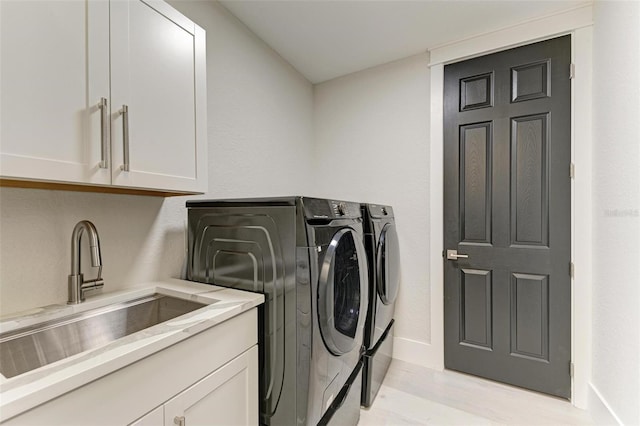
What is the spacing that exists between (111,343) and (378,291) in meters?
1.52

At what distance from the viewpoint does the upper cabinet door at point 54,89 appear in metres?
0.80

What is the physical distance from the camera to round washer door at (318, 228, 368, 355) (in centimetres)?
128

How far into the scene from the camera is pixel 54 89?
0.88 metres

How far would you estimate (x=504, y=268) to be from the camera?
6.99 feet

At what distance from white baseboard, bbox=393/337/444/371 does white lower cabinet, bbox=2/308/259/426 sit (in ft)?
5.18

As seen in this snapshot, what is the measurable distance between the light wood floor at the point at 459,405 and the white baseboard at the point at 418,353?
0.11 meters

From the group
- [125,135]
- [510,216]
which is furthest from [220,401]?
[510,216]

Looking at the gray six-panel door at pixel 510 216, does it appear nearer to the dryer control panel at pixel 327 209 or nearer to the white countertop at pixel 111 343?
the dryer control panel at pixel 327 209

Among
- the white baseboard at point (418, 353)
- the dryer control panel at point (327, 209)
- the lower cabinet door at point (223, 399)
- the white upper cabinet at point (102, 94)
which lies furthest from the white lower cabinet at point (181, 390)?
the white baseboard at point (418, 353)

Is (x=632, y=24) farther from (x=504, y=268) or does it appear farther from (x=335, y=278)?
(x=335, y=278)

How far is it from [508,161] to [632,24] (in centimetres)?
89

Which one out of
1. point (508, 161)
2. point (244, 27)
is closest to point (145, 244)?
point (244, 27)

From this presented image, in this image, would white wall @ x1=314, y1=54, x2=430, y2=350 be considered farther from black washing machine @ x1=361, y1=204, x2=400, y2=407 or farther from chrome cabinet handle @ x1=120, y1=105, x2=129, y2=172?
chrome cabinet handle @ x1=120, y1=105, x2=129, y2=172

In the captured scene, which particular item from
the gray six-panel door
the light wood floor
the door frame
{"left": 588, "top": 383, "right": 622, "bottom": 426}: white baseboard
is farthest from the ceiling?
the light wood floor
